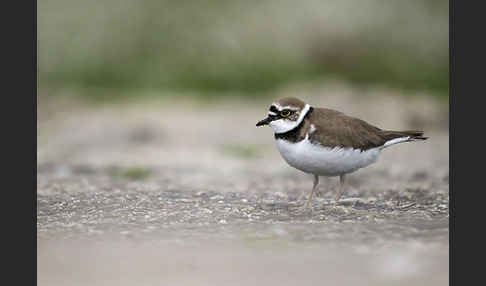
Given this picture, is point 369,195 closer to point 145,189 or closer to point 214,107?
point 145,189

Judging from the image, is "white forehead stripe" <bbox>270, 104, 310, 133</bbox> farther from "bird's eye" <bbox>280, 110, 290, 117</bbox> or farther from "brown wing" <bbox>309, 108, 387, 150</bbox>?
"brown wing" <bbox>309, 108, 387, 150</bbox>

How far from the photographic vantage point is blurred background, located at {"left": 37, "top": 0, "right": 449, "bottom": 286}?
6.70m

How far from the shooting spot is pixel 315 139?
8336 mm

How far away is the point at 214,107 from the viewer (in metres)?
18.7

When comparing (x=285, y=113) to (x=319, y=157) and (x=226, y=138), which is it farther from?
(x=226, y=138)

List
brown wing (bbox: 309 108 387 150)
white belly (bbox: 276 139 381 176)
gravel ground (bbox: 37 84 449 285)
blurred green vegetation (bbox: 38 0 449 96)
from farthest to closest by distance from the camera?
1. blurred green vegetation (bbox: 38 0 449 96)
2. brown wing (bbox: 309 108 387 150)
3. white belly (bbox: 276 139 381 176)
4. gravel ground (bbox: 37 84 449 285)

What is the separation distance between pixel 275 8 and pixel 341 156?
1413cm

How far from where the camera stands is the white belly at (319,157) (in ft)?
27.1

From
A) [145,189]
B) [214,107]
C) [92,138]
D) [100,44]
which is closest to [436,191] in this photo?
[145,189]

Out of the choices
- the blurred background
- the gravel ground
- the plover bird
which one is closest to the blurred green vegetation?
the blurred background

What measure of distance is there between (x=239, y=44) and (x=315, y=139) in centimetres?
1331

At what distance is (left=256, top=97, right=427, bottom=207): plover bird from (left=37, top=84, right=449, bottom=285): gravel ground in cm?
62

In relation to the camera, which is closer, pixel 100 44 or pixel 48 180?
pixel 48 180

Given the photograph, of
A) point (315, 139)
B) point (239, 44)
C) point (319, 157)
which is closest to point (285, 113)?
point (315, 139)
